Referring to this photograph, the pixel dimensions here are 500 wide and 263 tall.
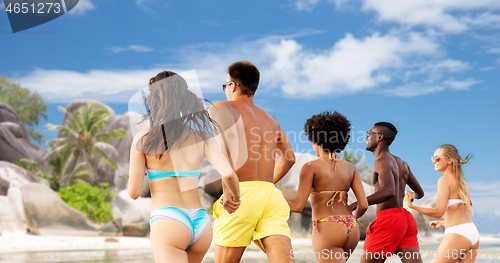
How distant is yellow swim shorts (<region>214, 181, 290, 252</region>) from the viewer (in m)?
3.40

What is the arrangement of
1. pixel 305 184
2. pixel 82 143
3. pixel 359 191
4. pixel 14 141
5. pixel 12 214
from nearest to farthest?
pixel 305 184 → pixel 359 191 → pixel 12 214 → pixel 82 143 → pixel 14 141

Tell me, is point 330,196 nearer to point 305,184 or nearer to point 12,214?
point 305,184

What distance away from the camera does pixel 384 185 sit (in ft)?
15.0

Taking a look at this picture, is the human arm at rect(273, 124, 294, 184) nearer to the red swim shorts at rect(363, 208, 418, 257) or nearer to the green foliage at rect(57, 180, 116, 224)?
the red swim shorts at rect(363, 208, 418, 257)

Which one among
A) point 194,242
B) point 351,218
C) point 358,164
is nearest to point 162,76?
point 194,242

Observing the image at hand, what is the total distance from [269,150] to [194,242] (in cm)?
107

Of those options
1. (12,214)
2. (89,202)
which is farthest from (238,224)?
(89,202)

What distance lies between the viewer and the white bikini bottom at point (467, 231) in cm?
443

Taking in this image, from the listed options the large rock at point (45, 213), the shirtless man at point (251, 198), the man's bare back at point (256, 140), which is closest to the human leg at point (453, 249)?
the shirtless man at point (251, 198)

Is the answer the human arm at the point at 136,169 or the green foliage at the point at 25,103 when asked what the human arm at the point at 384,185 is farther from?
the green foliage at the point at 25,103

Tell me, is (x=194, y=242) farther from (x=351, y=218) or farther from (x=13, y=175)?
(x=13, y=175)

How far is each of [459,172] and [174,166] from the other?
315 cm

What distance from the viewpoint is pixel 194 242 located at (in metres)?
2.85

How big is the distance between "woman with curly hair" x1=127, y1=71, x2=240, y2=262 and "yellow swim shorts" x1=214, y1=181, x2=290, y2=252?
19.3 inches
